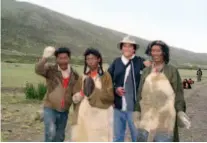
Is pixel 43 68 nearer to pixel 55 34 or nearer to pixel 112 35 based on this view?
pixel 55 34

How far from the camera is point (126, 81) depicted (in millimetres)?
6578

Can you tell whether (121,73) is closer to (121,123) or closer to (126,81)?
(126,81)

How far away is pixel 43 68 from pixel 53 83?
0.76 ft

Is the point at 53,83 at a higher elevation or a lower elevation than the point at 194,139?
higher

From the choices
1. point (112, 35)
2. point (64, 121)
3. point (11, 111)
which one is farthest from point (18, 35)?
point (64, 121)

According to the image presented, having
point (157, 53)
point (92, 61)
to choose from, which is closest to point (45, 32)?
point (92, 61)

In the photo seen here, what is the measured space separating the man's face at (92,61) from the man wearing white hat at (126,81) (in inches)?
18.5

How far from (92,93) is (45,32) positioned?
458ft

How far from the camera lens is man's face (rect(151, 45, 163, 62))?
5805 millimetres

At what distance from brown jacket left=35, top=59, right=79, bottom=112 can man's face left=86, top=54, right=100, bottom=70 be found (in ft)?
1.30

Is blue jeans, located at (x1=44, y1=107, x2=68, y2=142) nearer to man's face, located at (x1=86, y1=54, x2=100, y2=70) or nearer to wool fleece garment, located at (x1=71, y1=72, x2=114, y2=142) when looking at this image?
wool fleece garment, located at (x1=71, y1=72, x2=114, y2=142)

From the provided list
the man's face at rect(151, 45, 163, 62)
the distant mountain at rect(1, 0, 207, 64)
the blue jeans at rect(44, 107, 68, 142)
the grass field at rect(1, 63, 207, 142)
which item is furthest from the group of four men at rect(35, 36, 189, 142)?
the distant mountain at rect(1, 0, 207, 64)

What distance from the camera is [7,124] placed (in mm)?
12406

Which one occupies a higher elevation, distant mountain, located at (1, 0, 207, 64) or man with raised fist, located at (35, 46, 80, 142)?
distant mountain, located at (1, 0, 207, 64)
